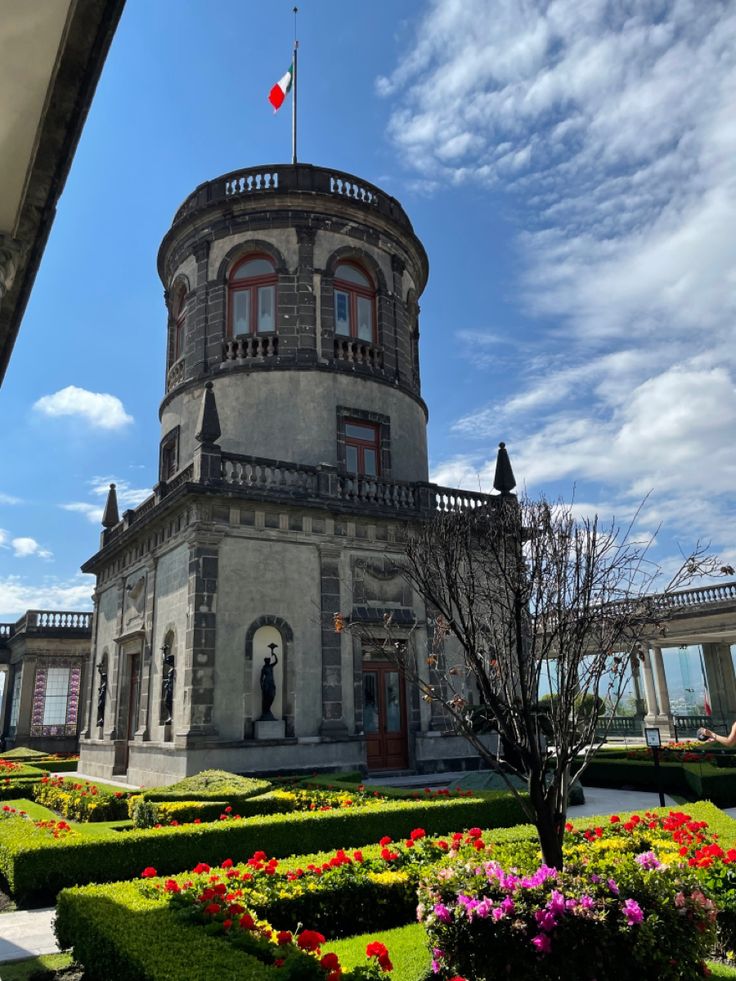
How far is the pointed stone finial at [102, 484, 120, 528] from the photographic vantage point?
1125 inches

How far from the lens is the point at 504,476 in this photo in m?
24.9

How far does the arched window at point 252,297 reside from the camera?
80.8 feet

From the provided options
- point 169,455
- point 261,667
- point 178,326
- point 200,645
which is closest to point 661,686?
point 261,667

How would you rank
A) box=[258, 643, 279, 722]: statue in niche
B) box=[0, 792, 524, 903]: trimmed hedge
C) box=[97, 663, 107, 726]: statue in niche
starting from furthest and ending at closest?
box=[97, 663, 107, 726]: statue in niche < box=[258, 643, 279, 722]: statue in niche < box=[0, 792, 524, 903]: trimmed hedge

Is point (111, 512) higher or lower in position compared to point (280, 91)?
lower

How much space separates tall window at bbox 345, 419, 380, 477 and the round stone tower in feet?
0.12

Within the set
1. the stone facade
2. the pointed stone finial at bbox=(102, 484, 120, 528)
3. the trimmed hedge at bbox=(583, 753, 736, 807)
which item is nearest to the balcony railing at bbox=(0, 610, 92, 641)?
the stone facade

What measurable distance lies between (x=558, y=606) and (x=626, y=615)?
772 millimetres

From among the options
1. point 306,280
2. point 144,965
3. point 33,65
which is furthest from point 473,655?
point 306,280

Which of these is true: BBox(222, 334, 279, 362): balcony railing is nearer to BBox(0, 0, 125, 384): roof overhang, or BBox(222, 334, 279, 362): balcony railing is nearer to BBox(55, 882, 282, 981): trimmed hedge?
BBox(0, 0, 125, 384): roof overhang

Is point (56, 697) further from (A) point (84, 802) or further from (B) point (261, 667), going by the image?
(A) point (84, 802)

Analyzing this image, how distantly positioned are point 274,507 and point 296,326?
701cm

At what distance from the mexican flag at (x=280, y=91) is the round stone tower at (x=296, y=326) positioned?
325 cm

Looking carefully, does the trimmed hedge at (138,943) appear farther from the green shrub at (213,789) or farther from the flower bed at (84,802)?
the flower bed at (84,802)
